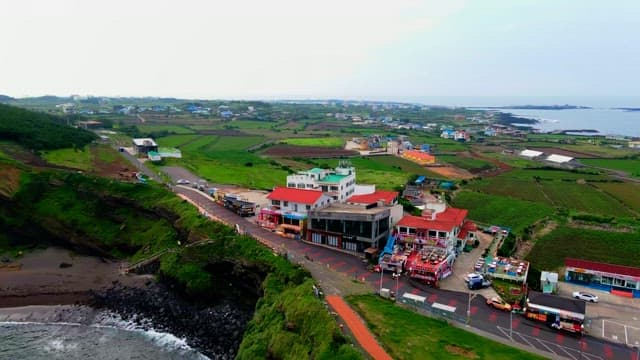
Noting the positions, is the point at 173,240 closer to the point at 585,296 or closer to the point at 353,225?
the point at 353,225

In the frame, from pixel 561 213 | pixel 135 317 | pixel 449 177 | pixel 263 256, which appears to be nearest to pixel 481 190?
pixel 449 177

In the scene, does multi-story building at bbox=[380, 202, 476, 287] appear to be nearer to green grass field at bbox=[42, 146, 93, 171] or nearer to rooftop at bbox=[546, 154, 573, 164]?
green grass field at bbox=[42, 146, 93, 171]

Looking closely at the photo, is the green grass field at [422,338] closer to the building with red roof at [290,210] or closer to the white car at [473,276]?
the white car at [473,276]

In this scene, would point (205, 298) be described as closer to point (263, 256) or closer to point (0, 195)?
point (263, 256)

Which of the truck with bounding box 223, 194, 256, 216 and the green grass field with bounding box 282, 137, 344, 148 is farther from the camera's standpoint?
the green grass field with bounding box 282, 137, 344, 148

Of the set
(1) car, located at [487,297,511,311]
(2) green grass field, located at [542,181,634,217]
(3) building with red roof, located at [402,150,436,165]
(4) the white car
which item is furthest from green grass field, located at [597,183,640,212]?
(1) car, located at [487,297,511,311]

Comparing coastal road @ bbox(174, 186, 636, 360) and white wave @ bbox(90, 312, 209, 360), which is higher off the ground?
coastal road @ bbox(174, 186, 636, 360)
